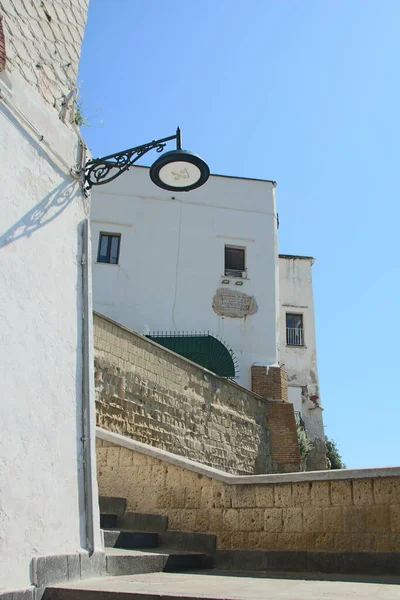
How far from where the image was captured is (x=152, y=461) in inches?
256

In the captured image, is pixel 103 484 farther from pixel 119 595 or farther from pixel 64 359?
pixel 119 595

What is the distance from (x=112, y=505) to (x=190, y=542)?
102 cm

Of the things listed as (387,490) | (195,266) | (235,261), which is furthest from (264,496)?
(235,261)

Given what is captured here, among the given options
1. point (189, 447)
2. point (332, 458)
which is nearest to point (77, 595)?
point (189, 447)

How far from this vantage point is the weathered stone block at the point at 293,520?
562 cm

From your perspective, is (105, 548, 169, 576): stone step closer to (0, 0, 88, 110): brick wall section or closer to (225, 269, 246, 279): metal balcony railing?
(0, 0, 88, 110): brick wall section

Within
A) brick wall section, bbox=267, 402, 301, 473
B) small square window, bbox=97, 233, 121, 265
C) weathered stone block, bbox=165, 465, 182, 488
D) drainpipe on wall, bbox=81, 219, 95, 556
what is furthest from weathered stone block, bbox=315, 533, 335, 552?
small square window, bbox=97, 233, 121, 265

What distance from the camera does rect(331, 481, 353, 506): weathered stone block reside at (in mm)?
5516

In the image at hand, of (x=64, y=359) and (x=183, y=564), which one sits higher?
(x=64, y=359)

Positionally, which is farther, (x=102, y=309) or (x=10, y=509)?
(x=102, y=309)

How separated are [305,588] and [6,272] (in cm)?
323

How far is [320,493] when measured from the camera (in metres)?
5.65

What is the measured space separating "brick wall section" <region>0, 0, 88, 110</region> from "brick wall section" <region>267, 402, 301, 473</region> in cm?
1158

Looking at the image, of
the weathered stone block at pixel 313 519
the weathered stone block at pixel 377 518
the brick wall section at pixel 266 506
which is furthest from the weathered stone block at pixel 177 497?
the weathered stone block at pixel 377 518
